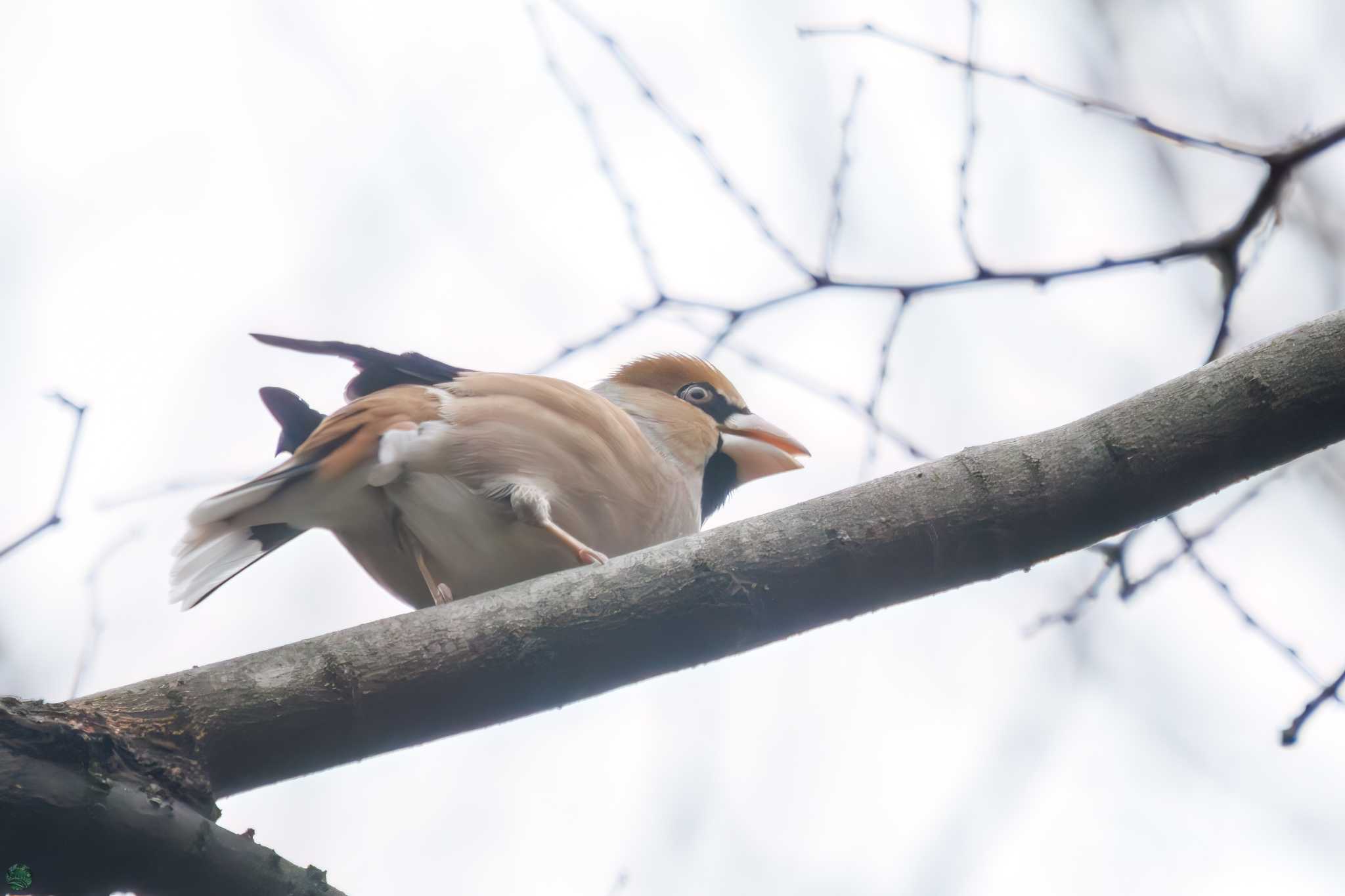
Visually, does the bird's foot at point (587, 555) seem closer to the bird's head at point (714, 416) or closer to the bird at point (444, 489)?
the bird at point (444, 489)

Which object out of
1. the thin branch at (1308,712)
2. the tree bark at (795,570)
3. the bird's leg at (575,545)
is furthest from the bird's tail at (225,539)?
the thin branch at (1308,712)

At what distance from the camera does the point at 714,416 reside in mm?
5527

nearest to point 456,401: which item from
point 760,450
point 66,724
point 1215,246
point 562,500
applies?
point 562,500

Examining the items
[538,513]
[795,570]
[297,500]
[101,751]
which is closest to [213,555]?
[297,500]

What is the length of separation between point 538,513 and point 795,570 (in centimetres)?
141

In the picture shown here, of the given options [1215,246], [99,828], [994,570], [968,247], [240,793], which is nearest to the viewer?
[99,828]

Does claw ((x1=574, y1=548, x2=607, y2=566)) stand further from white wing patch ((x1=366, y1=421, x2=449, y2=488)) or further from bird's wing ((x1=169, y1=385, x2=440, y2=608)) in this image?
bird's wing ((x1=169, y1=385, x2=440, y2=608))

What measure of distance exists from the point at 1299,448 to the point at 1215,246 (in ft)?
3.47

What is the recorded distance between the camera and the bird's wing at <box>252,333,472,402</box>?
423 cm

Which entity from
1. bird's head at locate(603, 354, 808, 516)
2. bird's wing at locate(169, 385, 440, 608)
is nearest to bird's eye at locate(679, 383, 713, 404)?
bird's head at locate(603, 354, 808, 516)

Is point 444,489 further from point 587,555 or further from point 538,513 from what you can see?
point 587,555

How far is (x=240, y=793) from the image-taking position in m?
2.43

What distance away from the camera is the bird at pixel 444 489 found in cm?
387

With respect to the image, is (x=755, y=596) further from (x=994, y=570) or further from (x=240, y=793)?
(x=240, y=793)
